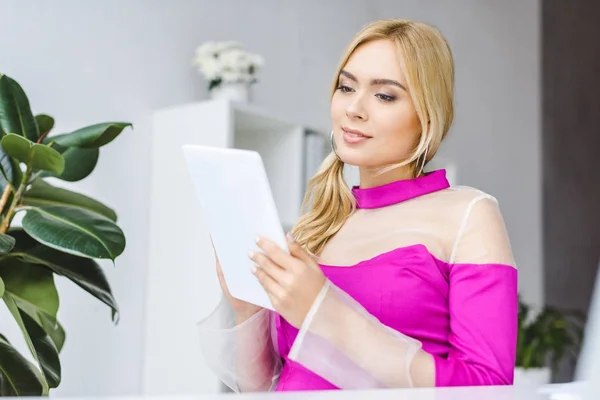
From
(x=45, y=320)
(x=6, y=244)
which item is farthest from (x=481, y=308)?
(x=45, y=320)

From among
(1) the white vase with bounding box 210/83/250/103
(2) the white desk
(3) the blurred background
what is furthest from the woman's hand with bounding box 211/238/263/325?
(1) the white vase with bounding box 210/83/250/103

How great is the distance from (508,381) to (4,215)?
128 cm

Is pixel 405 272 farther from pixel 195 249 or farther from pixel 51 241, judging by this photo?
pixel 195 249

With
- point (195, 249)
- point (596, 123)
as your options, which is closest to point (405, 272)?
point (195, 249)

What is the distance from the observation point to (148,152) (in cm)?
308

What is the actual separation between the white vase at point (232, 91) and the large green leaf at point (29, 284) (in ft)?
4.27

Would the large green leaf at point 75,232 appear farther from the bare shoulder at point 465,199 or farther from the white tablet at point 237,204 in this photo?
the bare shoulder at point 465,199

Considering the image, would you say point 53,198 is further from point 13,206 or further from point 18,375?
point 18,375

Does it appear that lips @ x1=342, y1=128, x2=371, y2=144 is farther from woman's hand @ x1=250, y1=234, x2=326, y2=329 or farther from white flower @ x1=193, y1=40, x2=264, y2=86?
white flower @ x1=193, y1=40, x2=264, y2=86

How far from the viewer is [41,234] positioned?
1.78 metres

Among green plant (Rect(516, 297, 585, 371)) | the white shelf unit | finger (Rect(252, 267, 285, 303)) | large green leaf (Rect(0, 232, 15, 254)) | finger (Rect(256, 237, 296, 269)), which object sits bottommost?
green plant (Rect(516, 297, 585, 371))

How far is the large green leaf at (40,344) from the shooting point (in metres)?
1.80

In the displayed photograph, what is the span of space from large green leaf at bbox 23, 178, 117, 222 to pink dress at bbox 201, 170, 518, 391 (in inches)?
26.0

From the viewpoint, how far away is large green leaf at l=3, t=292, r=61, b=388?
180 centimetres
